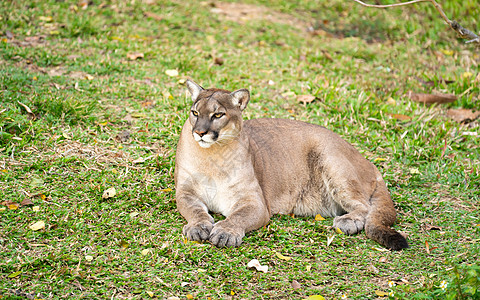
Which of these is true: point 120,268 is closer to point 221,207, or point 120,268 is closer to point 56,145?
point 221,207

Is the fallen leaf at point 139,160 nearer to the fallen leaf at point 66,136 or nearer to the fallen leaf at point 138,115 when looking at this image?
the fallen leaf at point 66,136

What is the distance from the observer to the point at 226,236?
14.4 ft

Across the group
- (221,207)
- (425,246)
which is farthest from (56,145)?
(425,246)

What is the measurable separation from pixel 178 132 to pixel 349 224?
2418mm

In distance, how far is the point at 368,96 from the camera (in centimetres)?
754

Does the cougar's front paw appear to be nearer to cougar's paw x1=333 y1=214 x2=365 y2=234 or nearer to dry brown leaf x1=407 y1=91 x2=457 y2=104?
cougar's paw x1=333 y1=214 x2=365 y2=234

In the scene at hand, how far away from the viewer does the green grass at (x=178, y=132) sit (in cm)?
403

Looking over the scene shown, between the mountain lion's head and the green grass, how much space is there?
2.89ft

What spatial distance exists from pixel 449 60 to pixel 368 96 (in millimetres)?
2854

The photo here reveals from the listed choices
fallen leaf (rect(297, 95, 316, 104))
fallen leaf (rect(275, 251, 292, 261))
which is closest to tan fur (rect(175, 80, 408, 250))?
fallen leaf (rect(275, 251, 292, 261))

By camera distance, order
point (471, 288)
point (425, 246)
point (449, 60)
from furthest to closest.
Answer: point (449, 60) → point (425, 246) → point (471, 288)

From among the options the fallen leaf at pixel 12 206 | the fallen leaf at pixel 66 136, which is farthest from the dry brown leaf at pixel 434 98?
the fallen leaf at pixel 12 206

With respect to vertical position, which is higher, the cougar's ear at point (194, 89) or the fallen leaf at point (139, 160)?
the cougar's ear at point (194, 89)

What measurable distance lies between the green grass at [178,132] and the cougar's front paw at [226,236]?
84 millimetres
